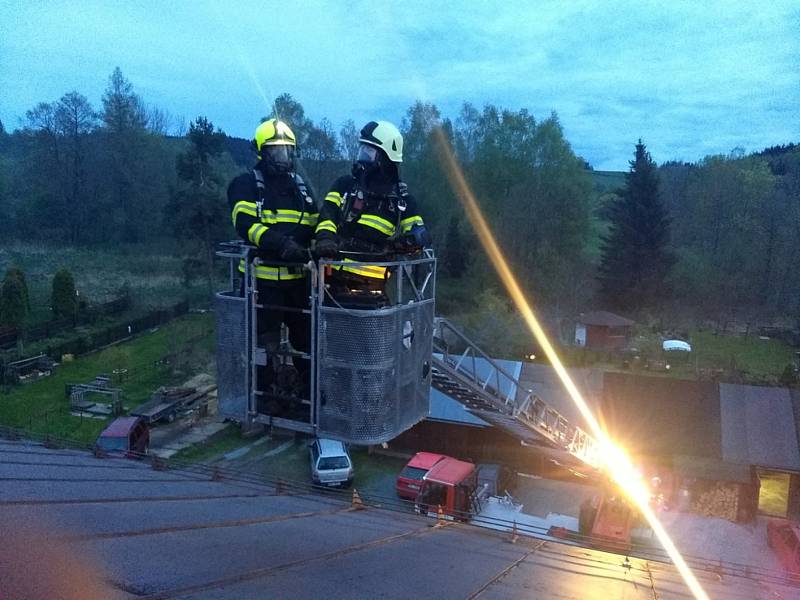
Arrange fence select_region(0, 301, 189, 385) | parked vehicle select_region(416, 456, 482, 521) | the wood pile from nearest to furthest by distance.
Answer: parked vehicle select_region(416, 456, 482, 521)
the wood pile
fence select_region(0, 301, 189, 385)

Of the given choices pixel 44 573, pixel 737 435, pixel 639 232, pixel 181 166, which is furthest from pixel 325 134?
pixel 44 573

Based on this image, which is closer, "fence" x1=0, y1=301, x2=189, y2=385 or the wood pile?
the wood pile

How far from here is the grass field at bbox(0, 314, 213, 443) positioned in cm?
1677

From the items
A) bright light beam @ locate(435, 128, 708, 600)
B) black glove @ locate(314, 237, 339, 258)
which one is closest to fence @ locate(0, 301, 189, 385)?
bright light beam @ locate(435, 128, 708, 600)

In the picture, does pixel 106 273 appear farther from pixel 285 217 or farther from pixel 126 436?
pixel 285 217

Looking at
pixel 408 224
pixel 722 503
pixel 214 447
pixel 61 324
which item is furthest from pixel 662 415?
pixel 61 324

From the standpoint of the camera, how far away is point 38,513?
13.6 ft

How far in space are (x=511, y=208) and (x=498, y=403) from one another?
27150 mm

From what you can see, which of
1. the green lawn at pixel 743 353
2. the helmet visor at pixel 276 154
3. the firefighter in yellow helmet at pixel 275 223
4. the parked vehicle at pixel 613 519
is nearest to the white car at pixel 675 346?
the green lawn at pixel 743 353

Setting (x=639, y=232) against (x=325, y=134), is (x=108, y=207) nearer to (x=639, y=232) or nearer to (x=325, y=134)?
(x=325, y=134)

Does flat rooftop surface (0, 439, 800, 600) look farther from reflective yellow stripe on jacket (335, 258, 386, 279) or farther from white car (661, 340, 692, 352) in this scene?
white car (661, 340, 692, 352)

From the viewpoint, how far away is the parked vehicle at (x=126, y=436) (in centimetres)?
1385

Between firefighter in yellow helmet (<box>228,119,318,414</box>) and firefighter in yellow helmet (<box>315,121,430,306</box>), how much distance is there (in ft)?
0.85

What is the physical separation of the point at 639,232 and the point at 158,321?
27.7 meters
